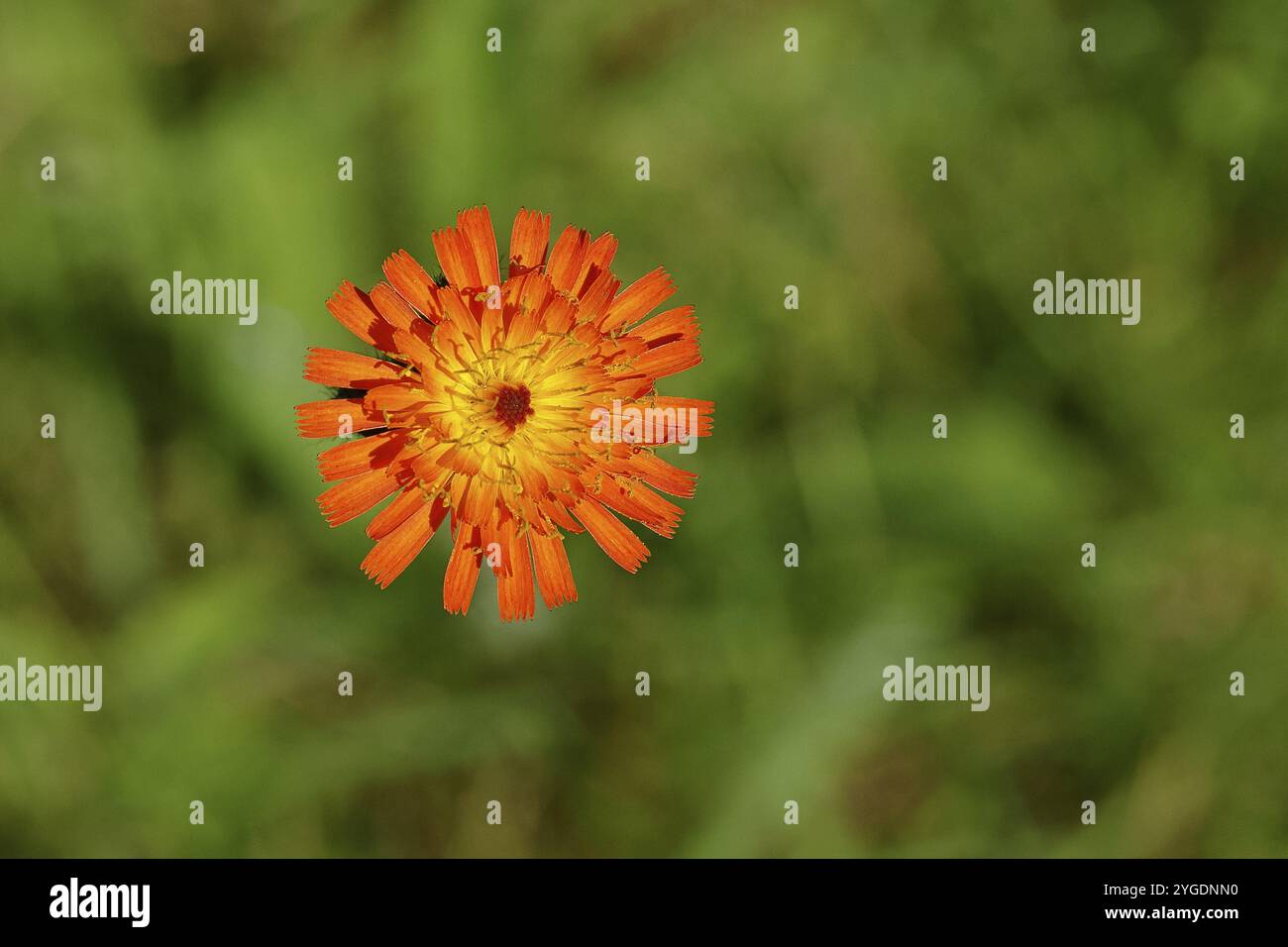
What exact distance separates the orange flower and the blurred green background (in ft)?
4.20

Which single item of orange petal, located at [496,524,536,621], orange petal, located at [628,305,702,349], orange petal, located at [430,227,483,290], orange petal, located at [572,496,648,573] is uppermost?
orange petal, located at [430,227,483,290]

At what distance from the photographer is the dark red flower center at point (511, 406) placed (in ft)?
10.4

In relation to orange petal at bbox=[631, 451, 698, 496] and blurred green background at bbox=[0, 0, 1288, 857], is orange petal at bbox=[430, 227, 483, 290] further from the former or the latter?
blurred green background at bbox=[0, 0, 1288, 857]

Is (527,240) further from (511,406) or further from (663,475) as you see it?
(663,475)

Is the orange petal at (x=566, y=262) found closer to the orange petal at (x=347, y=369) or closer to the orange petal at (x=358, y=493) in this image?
Result: the orange petal at (x=347, y=369)

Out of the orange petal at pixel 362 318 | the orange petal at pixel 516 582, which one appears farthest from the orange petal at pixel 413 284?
the orange petal at pixel 516 582

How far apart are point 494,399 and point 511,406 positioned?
66 millimetres

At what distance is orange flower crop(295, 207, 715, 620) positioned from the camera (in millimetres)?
3062

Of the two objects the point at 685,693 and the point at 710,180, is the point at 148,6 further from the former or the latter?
the point at 685,693

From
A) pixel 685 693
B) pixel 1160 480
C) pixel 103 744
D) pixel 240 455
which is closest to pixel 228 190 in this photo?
pixel 240 455

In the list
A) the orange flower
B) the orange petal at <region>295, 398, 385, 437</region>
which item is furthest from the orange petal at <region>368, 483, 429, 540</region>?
the orange petal at <region>295, 398, 385, 437</region>

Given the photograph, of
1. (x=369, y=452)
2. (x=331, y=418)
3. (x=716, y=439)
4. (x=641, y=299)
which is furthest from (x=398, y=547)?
(x=716, y=439)

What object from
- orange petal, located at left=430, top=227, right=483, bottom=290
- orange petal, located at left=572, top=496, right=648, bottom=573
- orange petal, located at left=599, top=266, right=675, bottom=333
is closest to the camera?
orange petal, located at left=430, top=227, right=483, bottom=290

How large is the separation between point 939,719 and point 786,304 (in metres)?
2.32
